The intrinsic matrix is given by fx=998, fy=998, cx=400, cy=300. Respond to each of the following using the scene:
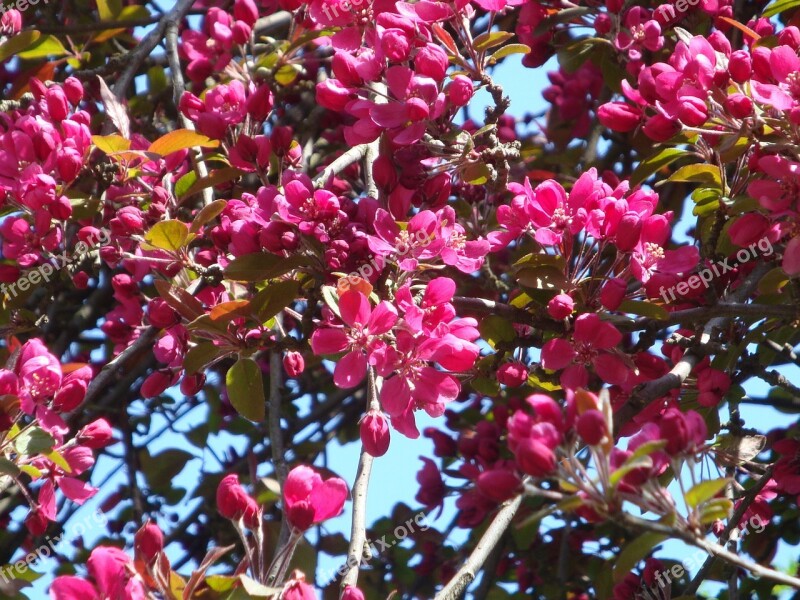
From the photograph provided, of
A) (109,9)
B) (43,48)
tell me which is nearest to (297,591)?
(43,48)

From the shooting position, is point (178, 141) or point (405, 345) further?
point (178, 141)

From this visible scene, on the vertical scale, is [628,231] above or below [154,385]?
above

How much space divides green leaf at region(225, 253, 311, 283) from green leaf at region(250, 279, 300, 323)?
0.05 m

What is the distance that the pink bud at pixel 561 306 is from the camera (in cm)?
180

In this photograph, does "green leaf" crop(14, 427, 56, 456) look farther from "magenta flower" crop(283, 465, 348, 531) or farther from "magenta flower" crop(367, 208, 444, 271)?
"magenta flower" crop(367, 208, 444, 271)

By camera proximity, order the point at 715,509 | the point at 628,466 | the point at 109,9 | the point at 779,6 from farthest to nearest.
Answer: the point at 109,9
the point at 779,6
the point at 715,509
the point at 628,466

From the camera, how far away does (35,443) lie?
5.96 feet

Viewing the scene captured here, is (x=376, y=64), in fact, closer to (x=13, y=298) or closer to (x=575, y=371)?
(x=575, y=371)

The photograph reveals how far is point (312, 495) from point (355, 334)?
0.29 metres

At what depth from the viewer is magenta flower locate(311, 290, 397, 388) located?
170 cm

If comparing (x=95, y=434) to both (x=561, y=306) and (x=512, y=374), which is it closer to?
(x=512, y=374)

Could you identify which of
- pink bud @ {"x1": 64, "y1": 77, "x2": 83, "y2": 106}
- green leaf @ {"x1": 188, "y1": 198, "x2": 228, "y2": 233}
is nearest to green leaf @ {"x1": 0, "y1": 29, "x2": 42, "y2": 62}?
pink bud @ {"x1": 64, "y1": 77, "x2": 83, "y2": 106}

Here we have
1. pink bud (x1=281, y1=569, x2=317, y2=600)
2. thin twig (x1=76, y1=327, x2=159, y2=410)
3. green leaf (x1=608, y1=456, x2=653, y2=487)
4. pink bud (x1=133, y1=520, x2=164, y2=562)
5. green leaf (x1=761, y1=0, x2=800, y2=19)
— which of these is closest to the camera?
green leaf (x1=608, y1=456, x2=653, y2=487)

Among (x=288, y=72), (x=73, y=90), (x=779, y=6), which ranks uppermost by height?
(x=288, y=72)
